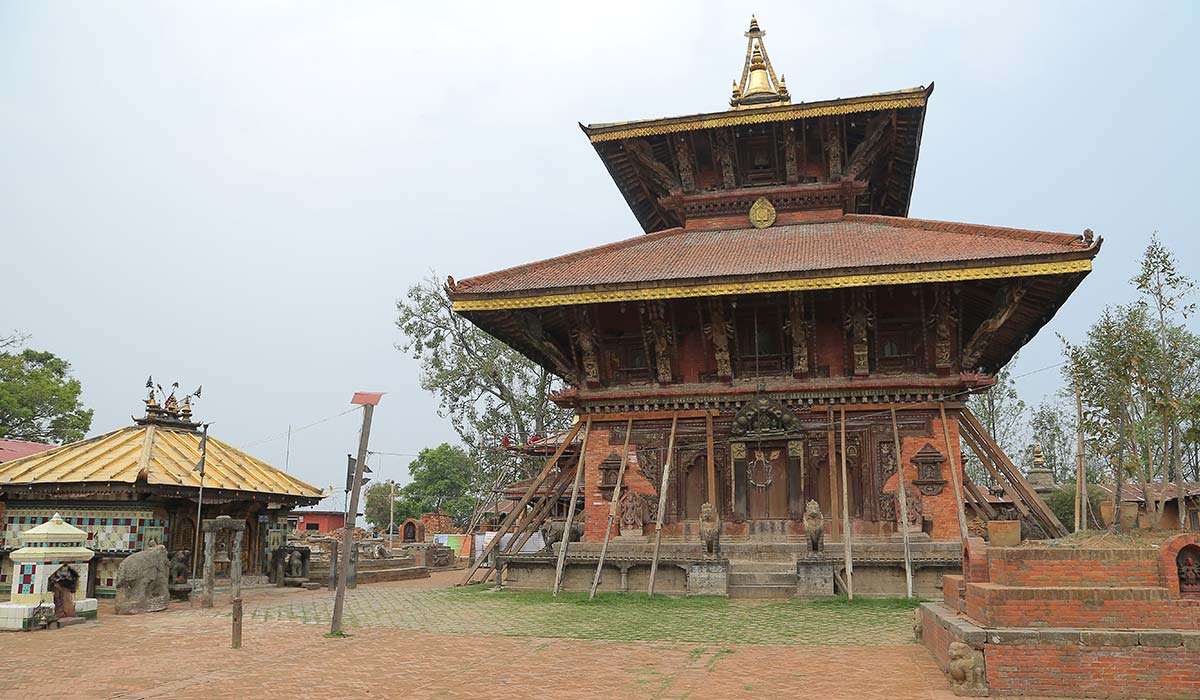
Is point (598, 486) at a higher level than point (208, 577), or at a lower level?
higher

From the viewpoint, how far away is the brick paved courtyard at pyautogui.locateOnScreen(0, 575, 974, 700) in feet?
26.1

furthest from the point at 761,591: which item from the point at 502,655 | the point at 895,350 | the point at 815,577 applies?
the point at 502,655

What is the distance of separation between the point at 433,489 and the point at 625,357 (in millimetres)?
51018

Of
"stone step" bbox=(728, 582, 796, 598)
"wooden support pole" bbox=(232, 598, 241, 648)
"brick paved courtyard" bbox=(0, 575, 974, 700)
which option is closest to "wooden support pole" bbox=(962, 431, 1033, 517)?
"stone step" bbox=(728, 582, 796, 598)

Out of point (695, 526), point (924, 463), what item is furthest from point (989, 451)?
point (695, 526)

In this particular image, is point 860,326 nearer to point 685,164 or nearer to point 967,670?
point 685,164

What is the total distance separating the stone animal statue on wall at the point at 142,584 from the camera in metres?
15.2

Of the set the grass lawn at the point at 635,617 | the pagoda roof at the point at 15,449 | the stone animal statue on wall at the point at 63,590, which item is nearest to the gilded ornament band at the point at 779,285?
the grass lawn at the point at 635,617

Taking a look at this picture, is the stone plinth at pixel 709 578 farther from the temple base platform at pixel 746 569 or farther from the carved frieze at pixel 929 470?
the carved frieze at pixel 929 470

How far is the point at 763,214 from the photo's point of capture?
70.4 feet

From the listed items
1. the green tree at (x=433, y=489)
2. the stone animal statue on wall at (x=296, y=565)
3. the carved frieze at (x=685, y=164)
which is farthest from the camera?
the green tree at (x=433, y=489)

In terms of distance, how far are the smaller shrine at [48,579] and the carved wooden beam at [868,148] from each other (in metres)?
18.4

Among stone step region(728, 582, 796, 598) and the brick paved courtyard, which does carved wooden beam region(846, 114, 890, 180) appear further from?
the brick paved courtyard

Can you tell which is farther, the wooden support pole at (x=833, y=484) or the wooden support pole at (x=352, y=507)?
the wooden support pole at (x=833, y=484)
